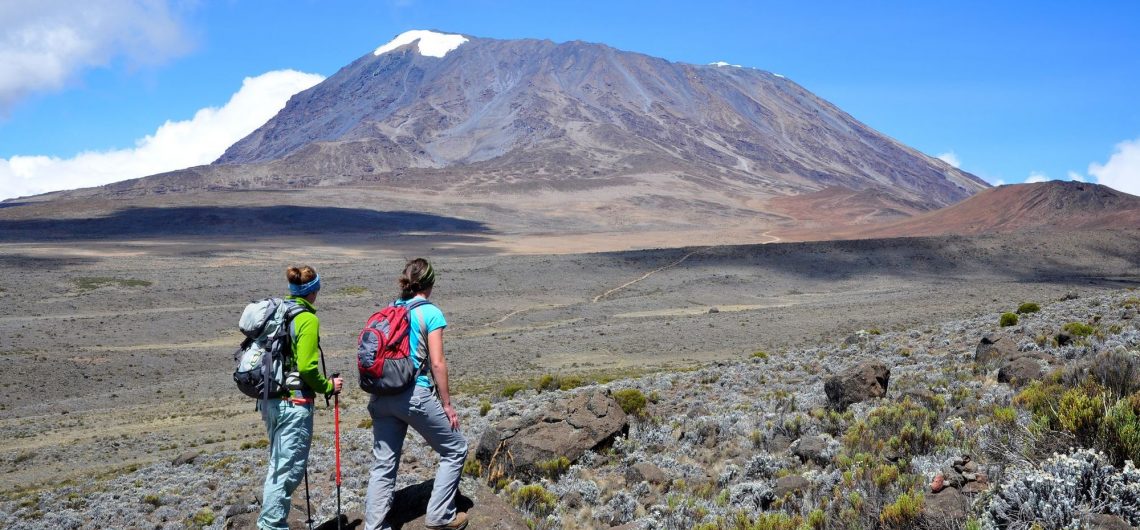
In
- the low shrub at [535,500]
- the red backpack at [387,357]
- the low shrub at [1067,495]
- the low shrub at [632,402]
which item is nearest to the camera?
the low shrub at [1067,495]

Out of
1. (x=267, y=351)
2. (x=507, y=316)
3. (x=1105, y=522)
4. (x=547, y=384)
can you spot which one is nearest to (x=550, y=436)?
(x=267, y=351)

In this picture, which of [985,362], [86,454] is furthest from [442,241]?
[985,362]

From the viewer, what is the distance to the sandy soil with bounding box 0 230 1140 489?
18469 millimetres

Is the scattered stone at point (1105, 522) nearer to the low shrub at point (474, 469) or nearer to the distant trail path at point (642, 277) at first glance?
the low shrub at point (474, 469)

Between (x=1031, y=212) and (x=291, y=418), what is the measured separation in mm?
88059

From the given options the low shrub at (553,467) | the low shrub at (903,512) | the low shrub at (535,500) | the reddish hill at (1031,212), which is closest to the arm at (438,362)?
the low shrub at (535,500)

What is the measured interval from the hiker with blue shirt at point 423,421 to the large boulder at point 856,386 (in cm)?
498

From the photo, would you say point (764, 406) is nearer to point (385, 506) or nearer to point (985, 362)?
point (985, 362)

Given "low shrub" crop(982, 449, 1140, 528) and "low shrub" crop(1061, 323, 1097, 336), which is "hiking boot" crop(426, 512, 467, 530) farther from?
"low shrub" crop(1061, 323, 1097, 336)

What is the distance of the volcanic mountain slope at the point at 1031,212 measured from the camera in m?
73.6

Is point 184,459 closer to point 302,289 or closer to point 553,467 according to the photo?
point 553,467

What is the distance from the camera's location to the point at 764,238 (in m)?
82.7

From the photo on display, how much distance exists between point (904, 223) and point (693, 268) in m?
52.2

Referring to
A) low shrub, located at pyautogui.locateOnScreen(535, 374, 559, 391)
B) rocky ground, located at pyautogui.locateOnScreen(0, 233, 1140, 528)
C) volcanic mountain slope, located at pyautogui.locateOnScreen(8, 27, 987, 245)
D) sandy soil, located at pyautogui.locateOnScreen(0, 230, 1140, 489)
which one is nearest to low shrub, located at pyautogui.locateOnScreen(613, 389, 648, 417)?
rocky ground, located at pyautogui.locateOnScreen(0, 233, 1140, 528)
